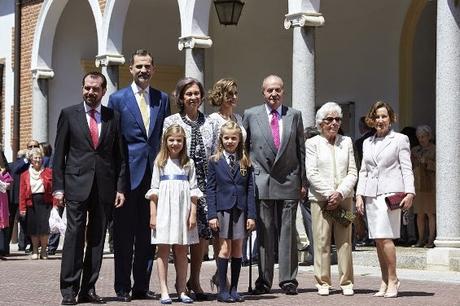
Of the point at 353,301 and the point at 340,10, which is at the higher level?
the point at 340,10

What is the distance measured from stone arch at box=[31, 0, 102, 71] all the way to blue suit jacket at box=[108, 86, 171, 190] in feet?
34.3

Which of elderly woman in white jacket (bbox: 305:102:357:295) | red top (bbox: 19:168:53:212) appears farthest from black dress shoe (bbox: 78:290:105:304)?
red top (bbox: 19:168:53:212)

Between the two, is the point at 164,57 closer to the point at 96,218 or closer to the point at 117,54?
the point at 117,54

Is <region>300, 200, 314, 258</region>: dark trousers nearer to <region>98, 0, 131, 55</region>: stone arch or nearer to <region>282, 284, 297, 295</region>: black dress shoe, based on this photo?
<region>282, 284, 297, 295</region>: black dress shoe

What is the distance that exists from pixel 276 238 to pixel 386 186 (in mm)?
1092

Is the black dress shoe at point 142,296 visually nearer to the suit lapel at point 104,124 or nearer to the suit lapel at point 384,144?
the suit lapel at point 104,124

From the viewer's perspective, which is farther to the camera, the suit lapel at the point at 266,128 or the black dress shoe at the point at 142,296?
the suit lapel at the point at 266,128

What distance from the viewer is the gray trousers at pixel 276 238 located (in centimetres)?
938

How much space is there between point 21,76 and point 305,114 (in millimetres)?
8813

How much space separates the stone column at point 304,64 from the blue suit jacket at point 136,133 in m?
4.22

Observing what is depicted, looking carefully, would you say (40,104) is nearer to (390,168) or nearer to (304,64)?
(304,64)

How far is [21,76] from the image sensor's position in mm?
20578

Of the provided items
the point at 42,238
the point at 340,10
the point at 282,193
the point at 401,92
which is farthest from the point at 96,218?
the point at 340,10

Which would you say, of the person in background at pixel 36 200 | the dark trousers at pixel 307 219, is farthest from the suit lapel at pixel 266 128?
the person in background at pixel 36 200
